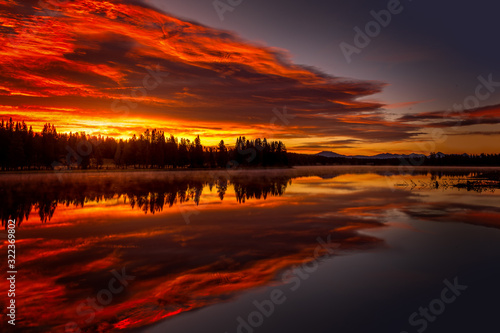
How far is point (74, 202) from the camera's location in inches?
1141

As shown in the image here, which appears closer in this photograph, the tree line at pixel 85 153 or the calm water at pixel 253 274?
the calm water at pixel 253 274

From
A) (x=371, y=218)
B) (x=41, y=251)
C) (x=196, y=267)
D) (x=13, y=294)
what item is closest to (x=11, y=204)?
(x=41, y=251)

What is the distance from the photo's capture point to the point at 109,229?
17969 mm

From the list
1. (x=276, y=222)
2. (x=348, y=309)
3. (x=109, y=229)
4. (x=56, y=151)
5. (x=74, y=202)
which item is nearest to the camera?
(x=348, y=309)

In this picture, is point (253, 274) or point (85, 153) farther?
point (85, 153)

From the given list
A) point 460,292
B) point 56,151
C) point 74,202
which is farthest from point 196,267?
point 56,151

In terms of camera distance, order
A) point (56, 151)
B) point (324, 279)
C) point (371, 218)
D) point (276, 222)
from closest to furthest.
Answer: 1. point (324, 279)
2. point (276, 222)
3. point (371, 218)
4. point (56, 151)

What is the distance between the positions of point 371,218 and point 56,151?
471ft

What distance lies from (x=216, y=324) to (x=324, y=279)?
4249mm

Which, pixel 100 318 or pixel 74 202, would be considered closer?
pixel 100 318

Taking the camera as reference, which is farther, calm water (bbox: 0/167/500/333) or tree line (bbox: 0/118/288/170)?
tree line (bbox: 0/118/288/170)

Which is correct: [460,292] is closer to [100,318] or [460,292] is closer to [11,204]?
[100,318]

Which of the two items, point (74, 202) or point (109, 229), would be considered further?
point (74, 202)

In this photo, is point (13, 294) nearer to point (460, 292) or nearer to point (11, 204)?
point (460, 292)
